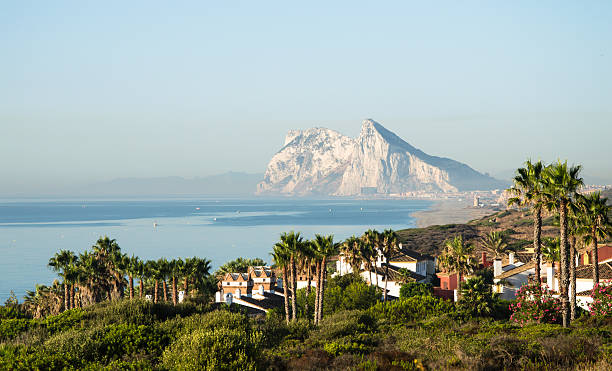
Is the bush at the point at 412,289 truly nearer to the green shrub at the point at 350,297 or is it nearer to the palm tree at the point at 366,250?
the palm tree at the point at 366,250

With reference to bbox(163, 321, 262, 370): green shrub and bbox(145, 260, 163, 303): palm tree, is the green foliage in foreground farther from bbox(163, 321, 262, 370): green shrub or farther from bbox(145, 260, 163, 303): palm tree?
bbox(145, 260, 163, 303): palm tree

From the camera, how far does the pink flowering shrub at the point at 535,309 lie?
38844 millimetres

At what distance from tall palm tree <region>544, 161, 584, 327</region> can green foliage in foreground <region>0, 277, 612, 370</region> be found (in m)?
2.50

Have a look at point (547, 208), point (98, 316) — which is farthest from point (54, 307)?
point (547, 208)

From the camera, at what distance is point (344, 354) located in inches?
942

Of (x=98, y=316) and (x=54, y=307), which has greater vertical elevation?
(x=98, y=316)

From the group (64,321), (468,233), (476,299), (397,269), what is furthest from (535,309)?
(468,233)

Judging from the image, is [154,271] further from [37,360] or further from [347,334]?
[37,360]

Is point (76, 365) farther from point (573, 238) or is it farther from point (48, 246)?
point (48, 246)

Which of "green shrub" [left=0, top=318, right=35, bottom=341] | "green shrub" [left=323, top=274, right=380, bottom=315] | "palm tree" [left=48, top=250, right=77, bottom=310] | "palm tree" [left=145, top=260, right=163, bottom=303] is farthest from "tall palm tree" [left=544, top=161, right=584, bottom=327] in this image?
"palm tree" [left=48, top=250, right=77, bottom=310]

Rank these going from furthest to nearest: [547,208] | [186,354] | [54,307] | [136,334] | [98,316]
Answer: [54,307] < [547,208] < [98,316] < [136,334] < [186,354]

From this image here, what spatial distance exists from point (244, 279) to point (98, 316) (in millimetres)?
38719

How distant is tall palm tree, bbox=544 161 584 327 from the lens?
36125 mm

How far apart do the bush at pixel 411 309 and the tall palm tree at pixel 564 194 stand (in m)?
15.3
